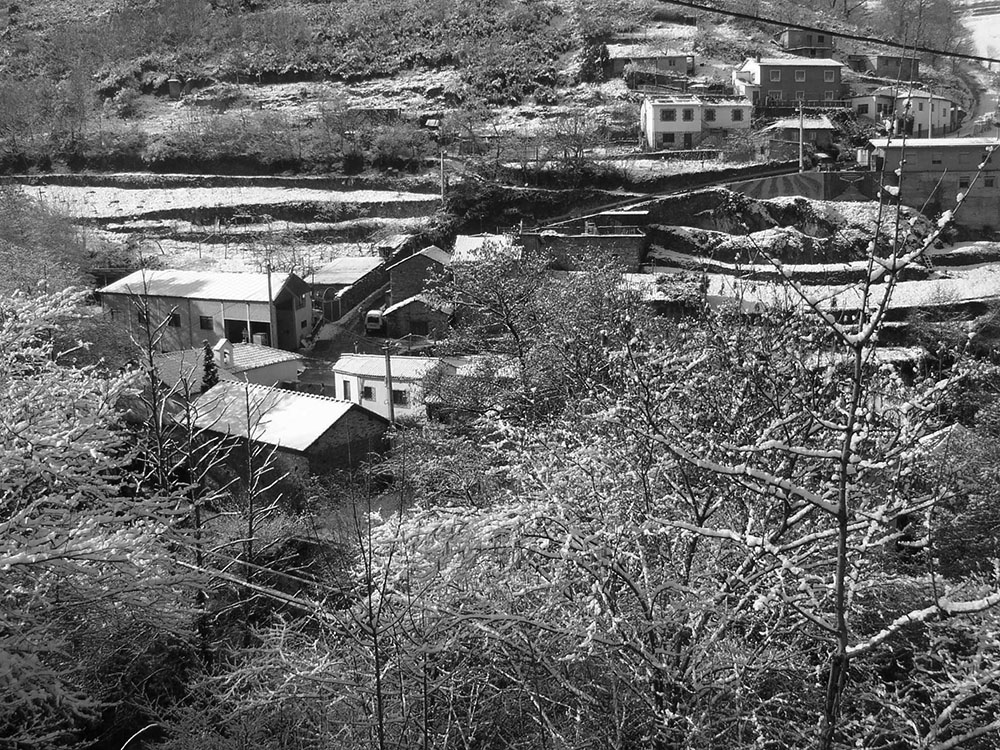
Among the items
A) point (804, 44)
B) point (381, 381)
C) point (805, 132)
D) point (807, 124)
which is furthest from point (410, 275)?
point (804, 44)

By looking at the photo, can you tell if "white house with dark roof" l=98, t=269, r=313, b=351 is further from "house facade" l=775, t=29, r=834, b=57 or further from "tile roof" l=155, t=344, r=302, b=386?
"house facade" l=775, t=29, r=834, b=57

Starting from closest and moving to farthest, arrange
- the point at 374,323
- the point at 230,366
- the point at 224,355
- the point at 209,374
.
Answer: the point at 209,374 < the point at 230,366 < the point at 224,355 < the point at 374,323

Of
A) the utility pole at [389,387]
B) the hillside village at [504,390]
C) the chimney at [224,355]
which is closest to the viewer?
the hillside village at [504,390]

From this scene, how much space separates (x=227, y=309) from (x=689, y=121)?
16931mm

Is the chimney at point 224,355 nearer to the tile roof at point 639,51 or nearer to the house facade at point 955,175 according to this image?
the house facade at point 955,175

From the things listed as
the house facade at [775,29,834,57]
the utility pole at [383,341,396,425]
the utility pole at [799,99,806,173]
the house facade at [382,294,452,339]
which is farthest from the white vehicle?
the house facade at [775,29,834,57]

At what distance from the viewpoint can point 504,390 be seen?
1028 centimetres

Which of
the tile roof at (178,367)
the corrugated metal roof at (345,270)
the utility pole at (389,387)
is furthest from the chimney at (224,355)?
the corrugated metal roof at (345,270)

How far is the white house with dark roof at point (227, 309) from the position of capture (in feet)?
61.3

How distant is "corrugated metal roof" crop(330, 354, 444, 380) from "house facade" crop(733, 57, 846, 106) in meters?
21.1

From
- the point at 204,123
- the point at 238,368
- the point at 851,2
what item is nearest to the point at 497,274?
the point at 238,368

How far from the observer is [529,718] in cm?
371

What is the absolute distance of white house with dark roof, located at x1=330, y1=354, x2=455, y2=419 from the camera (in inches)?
535

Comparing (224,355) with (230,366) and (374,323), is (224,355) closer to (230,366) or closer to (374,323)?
(230,366)
